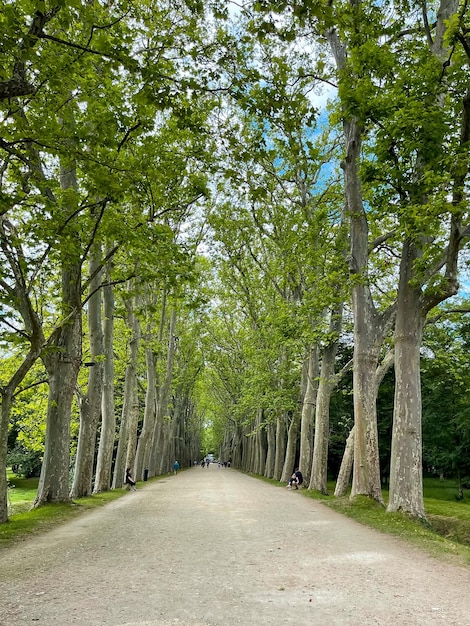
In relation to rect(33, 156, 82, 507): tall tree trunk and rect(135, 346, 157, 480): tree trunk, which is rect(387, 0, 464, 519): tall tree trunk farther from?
rect(135, 346, 157, 480): tree trunk

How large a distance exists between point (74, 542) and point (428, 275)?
30.2 feet

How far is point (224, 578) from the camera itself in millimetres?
5766

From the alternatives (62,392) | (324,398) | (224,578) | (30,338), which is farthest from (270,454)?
(224,578)

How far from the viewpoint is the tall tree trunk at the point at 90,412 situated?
14.8 metres

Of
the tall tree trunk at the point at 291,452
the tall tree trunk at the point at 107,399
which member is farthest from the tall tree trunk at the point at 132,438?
the tall tree trunk at the point at 291,452

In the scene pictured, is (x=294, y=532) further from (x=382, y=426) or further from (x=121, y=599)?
(x=382, y=426)

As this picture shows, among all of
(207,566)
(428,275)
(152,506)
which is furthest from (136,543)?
(428,275)

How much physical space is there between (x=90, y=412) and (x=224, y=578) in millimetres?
10349

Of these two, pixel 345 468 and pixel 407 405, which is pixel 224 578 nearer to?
pixel 407 405

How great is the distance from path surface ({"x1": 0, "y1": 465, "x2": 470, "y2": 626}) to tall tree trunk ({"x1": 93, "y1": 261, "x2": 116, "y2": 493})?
7.67 metres

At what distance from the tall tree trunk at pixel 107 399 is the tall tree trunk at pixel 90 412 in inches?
48.5

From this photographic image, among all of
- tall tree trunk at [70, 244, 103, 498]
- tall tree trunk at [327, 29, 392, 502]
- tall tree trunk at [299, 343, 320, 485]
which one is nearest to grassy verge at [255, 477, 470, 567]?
tall tree trunk at [327, 29, 392, 502]

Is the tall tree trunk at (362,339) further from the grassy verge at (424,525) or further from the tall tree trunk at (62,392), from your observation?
the tall tree trunk at (62,392)

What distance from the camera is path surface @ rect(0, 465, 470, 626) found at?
14.6ft
